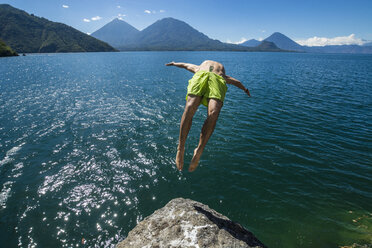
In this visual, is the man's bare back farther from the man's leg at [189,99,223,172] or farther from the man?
the man's leg at [189,99,223,172]

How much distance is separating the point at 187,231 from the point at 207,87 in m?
3.88

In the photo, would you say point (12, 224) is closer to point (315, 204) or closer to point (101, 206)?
point (101, 206)

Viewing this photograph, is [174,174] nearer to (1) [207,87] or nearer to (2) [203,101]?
(2) [203,101]

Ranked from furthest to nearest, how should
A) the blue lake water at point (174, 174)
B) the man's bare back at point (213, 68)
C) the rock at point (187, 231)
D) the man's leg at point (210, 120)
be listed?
the blue lake water at point (174, 174)
the man's bare back at point (213, 68)
the man's leg at point (210, 120)
the rock at point (187, 231)

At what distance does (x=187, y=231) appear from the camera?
464 cm

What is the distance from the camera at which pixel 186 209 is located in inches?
213

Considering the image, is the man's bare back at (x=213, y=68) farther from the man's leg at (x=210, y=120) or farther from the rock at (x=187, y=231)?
the rock at (x=187, y=231)

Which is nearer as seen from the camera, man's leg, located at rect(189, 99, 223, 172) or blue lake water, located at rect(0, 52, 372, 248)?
man's leg, located at rect(189, 99, 223, 172)

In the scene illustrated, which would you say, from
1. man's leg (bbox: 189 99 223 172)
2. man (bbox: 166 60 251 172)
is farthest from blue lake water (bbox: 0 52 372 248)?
man's leg (bbox: 189 99 223 172)

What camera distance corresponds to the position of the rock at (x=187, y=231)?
14.6 feet

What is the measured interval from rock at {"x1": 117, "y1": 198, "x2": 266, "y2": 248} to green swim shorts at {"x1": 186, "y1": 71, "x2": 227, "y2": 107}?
10.9 feet

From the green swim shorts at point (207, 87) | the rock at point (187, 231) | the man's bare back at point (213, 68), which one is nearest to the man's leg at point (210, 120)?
the green swim shorts at point (207, 87)

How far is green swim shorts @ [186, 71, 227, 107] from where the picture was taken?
17.5ft

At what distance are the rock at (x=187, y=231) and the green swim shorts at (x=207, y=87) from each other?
333 cm
